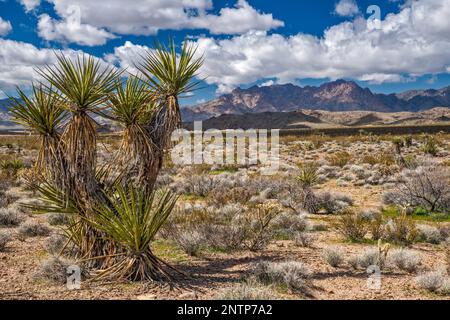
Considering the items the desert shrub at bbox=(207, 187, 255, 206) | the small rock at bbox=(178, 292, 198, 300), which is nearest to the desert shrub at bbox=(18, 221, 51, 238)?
the desert shrub at bbox=(207, 187, 255, 206)

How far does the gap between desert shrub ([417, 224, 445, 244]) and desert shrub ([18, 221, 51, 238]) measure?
864 cm

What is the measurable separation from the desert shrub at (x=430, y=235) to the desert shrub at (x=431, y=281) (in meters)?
3.17

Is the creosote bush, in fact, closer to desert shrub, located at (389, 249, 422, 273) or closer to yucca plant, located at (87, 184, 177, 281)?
yucca plant, located at (87, 184, 177, 281)

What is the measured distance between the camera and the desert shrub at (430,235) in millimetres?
8945

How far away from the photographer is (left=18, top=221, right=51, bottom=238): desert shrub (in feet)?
29.8

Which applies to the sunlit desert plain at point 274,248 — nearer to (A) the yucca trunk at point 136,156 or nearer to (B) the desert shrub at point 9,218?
(B) the desert shrub at point 9,218

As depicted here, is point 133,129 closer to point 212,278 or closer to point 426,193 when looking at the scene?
point 212,278

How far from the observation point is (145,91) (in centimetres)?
641

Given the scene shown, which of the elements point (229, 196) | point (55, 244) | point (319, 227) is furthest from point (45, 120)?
point (229, 196)

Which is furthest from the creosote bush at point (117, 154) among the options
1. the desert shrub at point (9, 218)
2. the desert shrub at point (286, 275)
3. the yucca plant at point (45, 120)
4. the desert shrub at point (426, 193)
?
the desert shrub at point (426, 193)

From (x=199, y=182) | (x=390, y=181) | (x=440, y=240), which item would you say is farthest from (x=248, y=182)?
(x=440, y=240)

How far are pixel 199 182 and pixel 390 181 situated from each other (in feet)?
25.9
